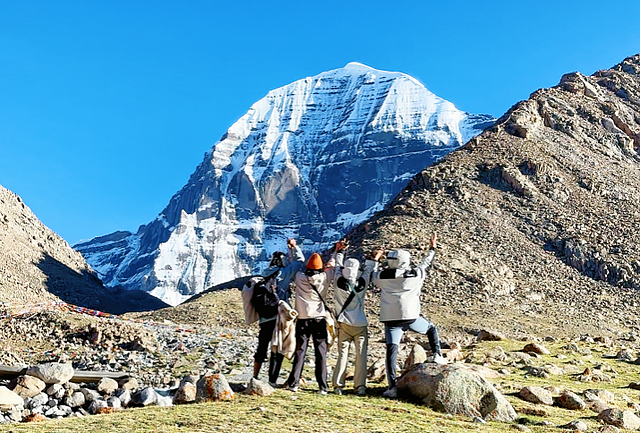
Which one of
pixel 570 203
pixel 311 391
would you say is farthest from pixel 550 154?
pixel 311 391

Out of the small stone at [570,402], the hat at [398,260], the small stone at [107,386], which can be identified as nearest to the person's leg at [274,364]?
the hat at [398,260]

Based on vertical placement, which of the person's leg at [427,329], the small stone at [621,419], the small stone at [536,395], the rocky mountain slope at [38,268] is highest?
the rocky mountain slope at [38,268]

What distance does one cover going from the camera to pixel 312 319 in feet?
38.6

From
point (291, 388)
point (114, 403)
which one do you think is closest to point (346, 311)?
point (291, 388)

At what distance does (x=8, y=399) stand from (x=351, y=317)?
18.7 ft

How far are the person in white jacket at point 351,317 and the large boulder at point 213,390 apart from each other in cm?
202

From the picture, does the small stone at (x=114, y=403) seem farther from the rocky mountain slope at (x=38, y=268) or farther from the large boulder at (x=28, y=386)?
the rocky mountain slope at (x=38, y=268)

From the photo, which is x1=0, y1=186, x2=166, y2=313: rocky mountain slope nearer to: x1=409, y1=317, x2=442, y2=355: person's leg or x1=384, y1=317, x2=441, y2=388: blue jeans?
x1=384, y1=317, x2=441, y2=388: blue jeans

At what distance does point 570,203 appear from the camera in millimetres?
58844

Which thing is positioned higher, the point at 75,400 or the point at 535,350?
the point at 535,350

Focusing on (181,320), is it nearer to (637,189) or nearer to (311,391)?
(311,391)

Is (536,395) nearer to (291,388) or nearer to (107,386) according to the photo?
(291,388)

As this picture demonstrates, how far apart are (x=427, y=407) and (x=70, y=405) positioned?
5824mm

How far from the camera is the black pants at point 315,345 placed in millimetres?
11727
